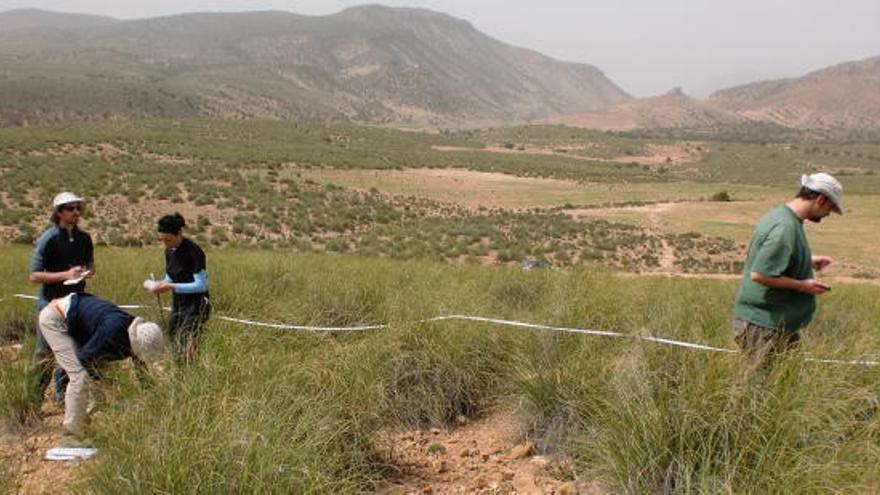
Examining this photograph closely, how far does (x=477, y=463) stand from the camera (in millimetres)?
4750

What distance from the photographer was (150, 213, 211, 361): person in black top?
5.52 metres

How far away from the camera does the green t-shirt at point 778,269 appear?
4656 millimetres

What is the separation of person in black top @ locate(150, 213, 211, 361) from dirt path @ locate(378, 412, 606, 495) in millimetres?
A: 1810

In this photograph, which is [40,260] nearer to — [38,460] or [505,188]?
[38,460]

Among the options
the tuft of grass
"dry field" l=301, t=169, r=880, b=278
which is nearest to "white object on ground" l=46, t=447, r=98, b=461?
the tuft of grass

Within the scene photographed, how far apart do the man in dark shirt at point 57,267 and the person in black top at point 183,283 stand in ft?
2.05

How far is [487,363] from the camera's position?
578cm

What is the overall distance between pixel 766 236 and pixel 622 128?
18464cm

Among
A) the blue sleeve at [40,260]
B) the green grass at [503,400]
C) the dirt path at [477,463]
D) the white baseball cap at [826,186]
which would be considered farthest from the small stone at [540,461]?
the blue sleeve at [40,260]

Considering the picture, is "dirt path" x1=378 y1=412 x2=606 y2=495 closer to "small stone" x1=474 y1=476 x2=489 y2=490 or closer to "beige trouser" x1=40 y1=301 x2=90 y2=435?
"small stone" x1=474 y1=476 x2=489 y2=490

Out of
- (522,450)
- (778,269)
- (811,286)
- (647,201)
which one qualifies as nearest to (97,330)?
(522,450)

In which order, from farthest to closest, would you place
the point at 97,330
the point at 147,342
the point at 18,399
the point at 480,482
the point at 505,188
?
the point at 505,188 < the point at 18,399 < the point at 97,330 < the point at 147,342 < the point at 480,482

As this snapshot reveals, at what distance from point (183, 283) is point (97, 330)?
0.80 meters

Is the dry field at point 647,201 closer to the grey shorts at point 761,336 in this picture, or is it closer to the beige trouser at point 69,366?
the grey shorts at point 761,336
